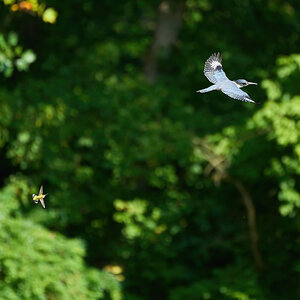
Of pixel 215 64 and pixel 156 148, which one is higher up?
pixel 156 148

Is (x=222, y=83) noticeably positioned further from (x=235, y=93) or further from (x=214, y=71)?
(x=214, y=71)

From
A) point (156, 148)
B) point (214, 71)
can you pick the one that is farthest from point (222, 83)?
point (156, 148)

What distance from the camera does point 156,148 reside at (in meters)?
10.9

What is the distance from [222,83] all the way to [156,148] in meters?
6.95

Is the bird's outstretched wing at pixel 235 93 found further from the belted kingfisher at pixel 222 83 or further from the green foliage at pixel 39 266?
the green foliage at pixel 39 266

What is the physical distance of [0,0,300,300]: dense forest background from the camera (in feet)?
31.8

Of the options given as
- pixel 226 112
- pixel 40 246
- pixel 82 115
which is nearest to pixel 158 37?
pixel 226 112

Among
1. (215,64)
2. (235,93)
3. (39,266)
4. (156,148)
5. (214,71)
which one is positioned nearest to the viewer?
(235,93)

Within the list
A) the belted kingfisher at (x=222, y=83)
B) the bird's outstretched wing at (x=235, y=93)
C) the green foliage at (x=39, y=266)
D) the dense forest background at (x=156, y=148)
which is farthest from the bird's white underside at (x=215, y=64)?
the dense forest background at (x=156, y=148)

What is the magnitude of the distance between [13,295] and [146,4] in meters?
5.66

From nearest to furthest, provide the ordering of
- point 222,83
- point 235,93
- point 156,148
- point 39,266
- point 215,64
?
point 235,93
point 222,83
point 215,64
point 39,266
point 156,148

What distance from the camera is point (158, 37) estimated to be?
42.2 feet

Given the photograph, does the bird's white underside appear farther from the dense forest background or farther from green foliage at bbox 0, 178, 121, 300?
the dense forest background

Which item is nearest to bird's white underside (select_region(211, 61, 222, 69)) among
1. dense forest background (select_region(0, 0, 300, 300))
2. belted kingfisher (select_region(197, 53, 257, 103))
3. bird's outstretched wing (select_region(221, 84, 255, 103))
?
belted kingfisher (select_region(197, 53, 257, 103))
